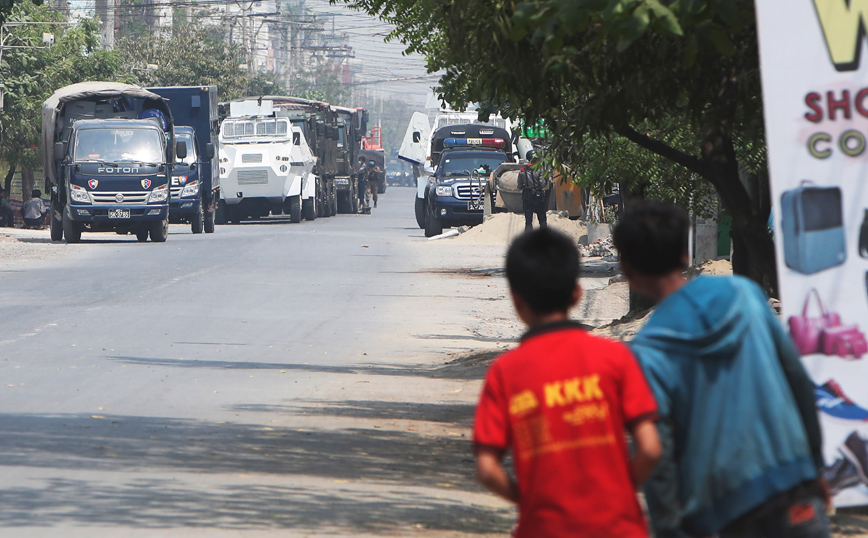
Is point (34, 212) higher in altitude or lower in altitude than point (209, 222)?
higher

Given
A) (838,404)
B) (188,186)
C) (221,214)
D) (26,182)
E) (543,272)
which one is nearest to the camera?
(543,272)

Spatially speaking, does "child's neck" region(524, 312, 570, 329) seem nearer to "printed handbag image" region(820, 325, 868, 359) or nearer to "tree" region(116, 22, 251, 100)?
"printed handbag image" region(820, 325, 868, 359)

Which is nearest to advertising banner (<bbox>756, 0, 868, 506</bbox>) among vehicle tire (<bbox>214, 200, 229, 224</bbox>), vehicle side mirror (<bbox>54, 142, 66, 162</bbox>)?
vehicle side mirror (<bbox>54, 142, 66, 162</bbox>)

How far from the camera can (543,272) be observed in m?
3.08

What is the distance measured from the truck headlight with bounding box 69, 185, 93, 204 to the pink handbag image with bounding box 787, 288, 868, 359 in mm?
27049

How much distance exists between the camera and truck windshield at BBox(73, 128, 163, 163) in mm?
30438

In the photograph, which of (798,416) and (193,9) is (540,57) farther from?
(193,9)

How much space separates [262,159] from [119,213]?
1370cm

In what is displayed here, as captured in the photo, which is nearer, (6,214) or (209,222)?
(209,222)

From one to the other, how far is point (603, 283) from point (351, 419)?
14.1 meters

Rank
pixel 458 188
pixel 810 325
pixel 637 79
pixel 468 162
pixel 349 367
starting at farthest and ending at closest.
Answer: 1. pixel 468 162
2. pixel 458 188
3. pixel 349 367
4. pixel 637 79
5. pixel 810 325

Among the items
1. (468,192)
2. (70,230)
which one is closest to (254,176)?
(468,192)

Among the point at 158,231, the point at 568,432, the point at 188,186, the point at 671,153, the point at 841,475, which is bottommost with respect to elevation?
the point at 841,475

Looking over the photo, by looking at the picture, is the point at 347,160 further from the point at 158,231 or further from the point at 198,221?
the point at 158,231
